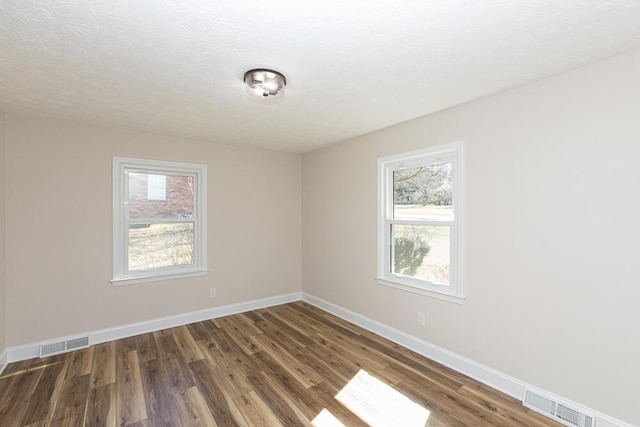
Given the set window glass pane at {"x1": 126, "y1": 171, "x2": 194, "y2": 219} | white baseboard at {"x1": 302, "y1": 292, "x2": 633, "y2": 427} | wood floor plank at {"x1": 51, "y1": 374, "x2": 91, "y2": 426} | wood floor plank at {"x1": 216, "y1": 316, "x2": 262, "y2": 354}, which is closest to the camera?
wood floor plank at {"x1": 51, "y1": 374, "x2": 91, "y2": 426}

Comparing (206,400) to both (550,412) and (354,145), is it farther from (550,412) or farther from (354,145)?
(354,145)

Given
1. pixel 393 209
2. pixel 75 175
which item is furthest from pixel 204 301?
pixel 393 209

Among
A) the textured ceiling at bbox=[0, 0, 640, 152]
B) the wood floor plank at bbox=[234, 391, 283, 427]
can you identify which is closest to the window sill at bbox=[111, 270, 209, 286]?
the textured ceiling at bbox=[0, 0, 640, 152]

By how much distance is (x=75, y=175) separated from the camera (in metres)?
3.11

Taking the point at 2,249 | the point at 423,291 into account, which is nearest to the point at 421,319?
the point at 423,291

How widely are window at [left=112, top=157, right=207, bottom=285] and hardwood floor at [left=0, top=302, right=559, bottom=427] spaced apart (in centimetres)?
82

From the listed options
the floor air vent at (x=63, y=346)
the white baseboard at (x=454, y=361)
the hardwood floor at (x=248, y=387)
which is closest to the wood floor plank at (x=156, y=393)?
the hardwood floor at (x=248, y=387)

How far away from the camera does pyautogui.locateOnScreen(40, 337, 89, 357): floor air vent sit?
293cm

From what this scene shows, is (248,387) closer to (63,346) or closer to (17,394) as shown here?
(17,394)

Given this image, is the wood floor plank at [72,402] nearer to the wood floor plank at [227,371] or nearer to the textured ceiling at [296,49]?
the wood floor plank at [227,371]

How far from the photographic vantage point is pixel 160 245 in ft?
12.2

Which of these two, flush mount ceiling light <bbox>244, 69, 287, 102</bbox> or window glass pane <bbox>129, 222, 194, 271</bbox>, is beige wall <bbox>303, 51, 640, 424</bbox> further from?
window glass pane <bbox>129, 222, 194, 271</bbox>

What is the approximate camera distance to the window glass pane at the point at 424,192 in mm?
2846

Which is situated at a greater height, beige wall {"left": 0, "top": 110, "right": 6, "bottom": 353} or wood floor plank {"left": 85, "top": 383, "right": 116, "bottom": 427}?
beige wall {"left": 0, "top": 110, "right": 6, "bottom": 353}
